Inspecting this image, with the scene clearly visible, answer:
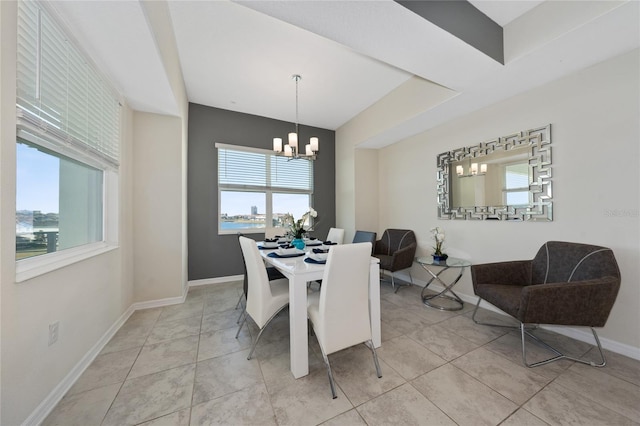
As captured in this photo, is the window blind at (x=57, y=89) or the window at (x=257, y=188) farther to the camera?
the window at (x=257, y=188)

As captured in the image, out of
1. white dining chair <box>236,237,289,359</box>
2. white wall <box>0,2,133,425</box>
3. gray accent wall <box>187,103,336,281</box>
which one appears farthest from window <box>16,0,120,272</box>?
gray accent wall <box>187,103,336,281</box>

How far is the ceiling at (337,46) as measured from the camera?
60.2 inches

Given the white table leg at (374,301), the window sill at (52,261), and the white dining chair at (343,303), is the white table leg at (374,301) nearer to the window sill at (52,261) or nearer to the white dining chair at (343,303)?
the white dining chair at (343,303)

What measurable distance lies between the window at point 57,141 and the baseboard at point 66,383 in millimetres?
789

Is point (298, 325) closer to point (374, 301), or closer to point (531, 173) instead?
point (374, 301)

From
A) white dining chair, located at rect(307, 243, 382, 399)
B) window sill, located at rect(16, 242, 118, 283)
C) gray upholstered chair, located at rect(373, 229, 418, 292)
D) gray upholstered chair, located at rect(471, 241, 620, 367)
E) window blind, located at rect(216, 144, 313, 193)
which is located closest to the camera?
window sill, located at rect(16, 242, 118, 283)

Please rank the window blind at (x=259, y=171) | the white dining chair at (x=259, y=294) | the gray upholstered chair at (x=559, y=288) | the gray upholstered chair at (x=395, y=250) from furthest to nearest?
the window blind at (x=259, y=171) < the gray upholstered chair at (x=395, y=250) < the white dining chair at (x=259, y=294) < the gray upholstered chair at (x=559, y=288)

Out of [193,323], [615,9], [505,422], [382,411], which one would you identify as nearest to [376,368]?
[382,411]

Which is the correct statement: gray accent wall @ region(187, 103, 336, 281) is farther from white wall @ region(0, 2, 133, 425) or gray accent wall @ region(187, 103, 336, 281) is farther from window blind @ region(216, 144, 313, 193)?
white wall @ region(0, 2, 133, 425)

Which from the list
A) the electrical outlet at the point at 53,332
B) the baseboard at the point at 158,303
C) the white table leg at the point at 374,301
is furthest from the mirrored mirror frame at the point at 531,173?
the electrical outlet at the point at 53,332

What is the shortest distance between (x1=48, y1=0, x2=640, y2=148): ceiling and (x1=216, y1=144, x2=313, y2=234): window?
3.87 ft

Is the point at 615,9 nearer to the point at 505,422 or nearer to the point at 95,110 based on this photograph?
the point at 505,422

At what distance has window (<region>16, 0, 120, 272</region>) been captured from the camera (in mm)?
1323

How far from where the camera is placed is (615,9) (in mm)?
1476
